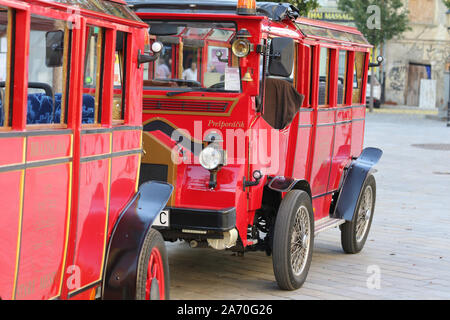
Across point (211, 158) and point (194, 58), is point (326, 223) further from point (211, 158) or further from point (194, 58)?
point (211, 158)

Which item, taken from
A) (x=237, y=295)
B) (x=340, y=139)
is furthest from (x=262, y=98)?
(x=340, y=139)

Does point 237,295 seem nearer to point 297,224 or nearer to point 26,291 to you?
point 297,224

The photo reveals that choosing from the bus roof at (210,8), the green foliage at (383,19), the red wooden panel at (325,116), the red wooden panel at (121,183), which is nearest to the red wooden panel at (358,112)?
the red wooden panel at (325,116)

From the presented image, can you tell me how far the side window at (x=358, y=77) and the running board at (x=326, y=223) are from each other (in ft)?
5.03

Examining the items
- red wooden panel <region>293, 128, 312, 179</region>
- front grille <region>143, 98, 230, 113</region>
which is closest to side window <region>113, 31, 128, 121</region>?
front grille <region>143, 98, 230, 113</region>

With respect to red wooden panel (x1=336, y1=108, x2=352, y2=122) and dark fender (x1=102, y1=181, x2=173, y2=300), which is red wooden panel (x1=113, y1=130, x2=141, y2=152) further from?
red wooden panel (x1=336, y1=108, x2=352, y2=122)

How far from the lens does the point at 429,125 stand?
30281mm

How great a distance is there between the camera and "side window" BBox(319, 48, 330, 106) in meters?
8.14

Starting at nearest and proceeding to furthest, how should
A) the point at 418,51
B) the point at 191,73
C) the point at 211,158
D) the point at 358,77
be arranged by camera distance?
the point at 211,158 → the point at 191,73 → the point at 358,77 → the point at 418,51

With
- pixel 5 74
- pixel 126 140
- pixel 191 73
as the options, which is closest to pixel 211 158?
pixel 191 73

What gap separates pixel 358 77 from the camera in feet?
31.2

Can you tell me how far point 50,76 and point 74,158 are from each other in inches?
19.2

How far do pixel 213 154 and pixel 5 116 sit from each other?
2687mm
